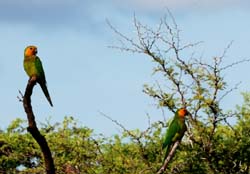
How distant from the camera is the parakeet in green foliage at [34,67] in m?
8.87

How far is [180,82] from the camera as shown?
15836 millimetres

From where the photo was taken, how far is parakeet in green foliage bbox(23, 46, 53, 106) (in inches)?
349

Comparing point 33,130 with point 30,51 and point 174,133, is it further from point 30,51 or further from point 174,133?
point 174,133

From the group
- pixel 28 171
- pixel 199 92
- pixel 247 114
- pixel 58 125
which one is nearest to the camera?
pixel 199 92

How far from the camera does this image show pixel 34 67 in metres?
9.24

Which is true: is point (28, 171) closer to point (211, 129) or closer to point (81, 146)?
point (81, 146)

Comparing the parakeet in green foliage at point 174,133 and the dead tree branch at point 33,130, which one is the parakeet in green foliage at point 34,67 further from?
the parakeet in green foliage at point 174,133

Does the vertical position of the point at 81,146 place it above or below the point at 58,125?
below

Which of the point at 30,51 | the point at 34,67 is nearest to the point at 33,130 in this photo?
the point at 34,67

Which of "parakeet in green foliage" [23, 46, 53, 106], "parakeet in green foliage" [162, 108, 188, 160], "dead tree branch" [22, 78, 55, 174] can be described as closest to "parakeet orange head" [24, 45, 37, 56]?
"parakeet in green foliage" [23, 46, 53, 106]

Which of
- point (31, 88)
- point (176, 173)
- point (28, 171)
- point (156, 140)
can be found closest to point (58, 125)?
point (28, 171)

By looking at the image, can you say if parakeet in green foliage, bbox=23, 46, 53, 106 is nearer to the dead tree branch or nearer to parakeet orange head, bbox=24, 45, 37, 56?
parakeet orange head, bbox=24, 45, 37, 56

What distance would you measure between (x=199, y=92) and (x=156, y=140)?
8.26 feet

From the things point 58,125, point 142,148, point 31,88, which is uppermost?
point 58,125
